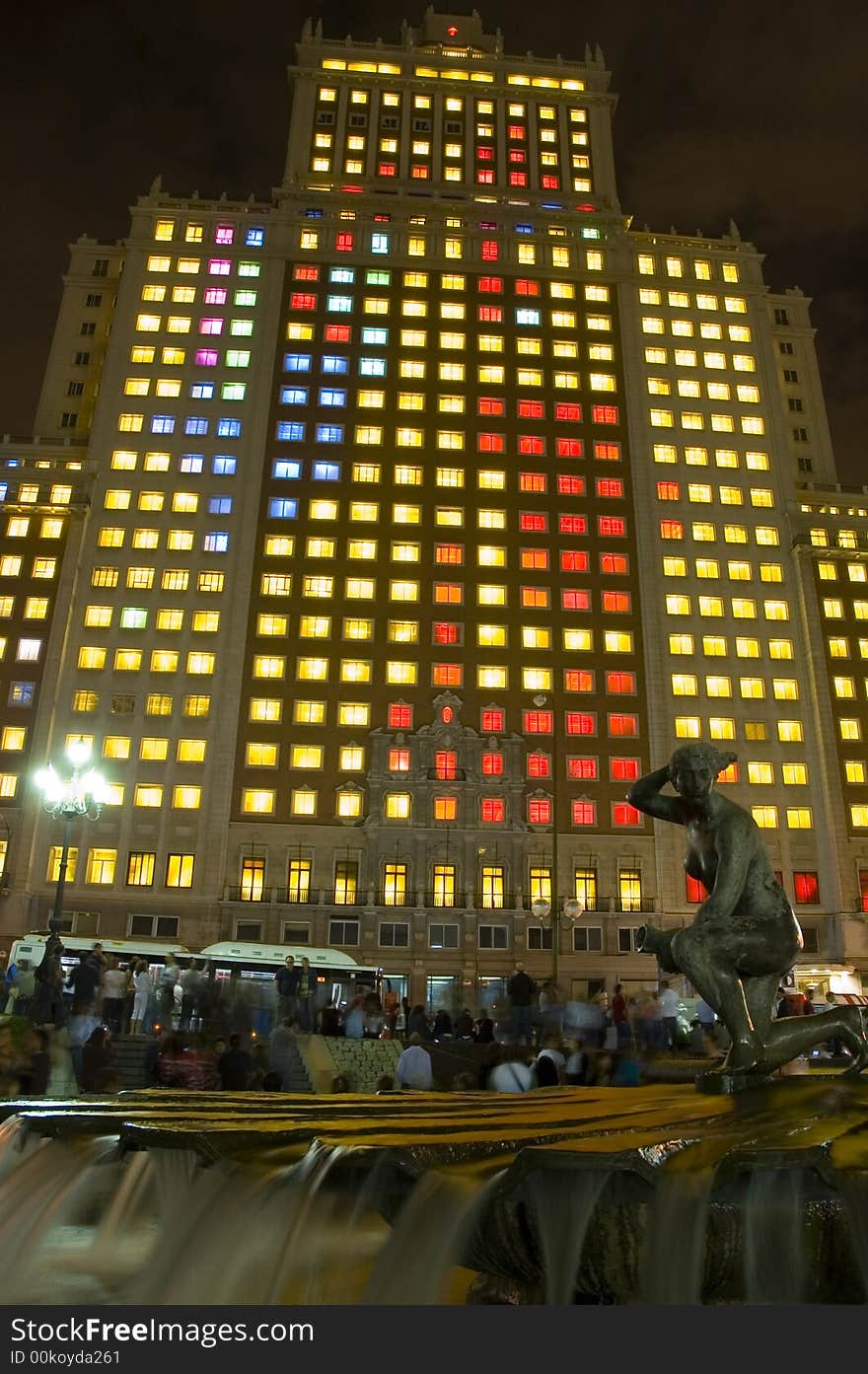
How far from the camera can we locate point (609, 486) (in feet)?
207

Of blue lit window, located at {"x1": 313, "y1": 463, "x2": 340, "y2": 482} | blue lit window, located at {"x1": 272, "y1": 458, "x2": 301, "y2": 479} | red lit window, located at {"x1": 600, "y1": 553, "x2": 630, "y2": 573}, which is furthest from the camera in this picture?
blue lit window, located at {"x1": 313, "y1": 463, "x2": 340, "y2": 482}

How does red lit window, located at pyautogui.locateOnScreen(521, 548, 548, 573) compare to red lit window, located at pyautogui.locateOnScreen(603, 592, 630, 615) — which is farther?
red lit window, located at pyautogui.locateOnScreen(521, 548, 548, 573)

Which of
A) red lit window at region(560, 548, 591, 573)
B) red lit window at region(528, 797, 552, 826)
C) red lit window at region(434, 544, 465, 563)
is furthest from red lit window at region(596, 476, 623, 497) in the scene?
red lit window at region(528, 797, 552, 826)

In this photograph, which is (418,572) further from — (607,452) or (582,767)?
(607,452)

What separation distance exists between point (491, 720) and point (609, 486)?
59.8ft

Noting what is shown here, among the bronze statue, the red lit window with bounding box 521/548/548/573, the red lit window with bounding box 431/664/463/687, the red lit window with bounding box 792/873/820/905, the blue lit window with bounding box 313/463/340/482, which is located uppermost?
the blue lit window with bounding box 313/463/340/482

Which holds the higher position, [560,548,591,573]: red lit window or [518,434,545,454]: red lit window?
[518,434,545,454]: red lit window

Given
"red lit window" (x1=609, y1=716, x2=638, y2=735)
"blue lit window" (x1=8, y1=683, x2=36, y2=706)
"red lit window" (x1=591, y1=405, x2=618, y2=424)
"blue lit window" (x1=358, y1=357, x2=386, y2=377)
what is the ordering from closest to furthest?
"blue lit window" (x1=8, y1=683, x2=36, y2=706) < "red lit window" (x1=609, y1=716, x2=638, y2=735) < "blue lit window" (x1=358, y1=357, x2=386, y2=377) < "red lit window" (x1=591, y1=405, x2=618, y2=424)

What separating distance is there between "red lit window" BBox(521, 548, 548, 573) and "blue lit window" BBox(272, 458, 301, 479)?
600 inches

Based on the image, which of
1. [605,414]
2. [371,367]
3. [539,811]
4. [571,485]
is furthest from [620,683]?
[371,367]

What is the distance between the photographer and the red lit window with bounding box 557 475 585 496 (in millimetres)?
62438

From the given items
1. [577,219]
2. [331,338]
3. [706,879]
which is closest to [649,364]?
[577,219]

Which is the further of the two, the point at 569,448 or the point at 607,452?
the point at 607,452

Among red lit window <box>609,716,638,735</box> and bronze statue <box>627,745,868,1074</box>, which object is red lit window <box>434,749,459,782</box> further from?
bronze statue <box>627,745,868,1074</box>
